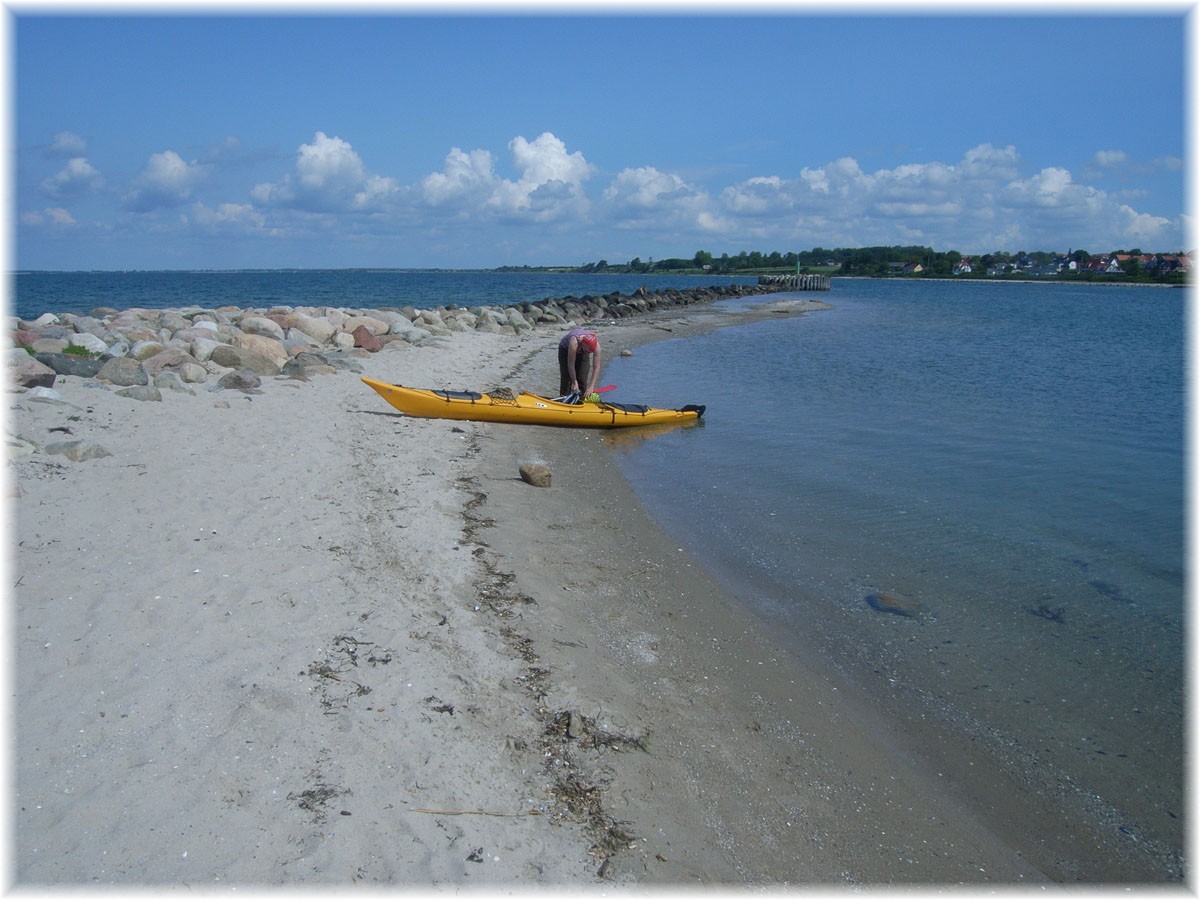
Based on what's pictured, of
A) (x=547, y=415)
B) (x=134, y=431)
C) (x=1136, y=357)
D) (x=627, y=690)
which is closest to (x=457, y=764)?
(x=627, y=690)

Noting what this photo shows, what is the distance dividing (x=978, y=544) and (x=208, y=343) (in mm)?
13505

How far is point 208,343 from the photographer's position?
14977 mm

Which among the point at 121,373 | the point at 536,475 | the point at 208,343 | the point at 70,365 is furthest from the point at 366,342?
the point at 536,475

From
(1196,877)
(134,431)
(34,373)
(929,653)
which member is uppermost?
(34,373)

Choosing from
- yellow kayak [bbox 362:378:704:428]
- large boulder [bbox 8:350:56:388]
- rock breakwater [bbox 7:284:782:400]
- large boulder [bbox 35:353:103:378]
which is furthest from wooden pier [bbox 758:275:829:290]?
large boulder [bbox 8:350:56:388]

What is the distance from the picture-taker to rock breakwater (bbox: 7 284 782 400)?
11312 mm

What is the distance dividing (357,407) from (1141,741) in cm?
1020

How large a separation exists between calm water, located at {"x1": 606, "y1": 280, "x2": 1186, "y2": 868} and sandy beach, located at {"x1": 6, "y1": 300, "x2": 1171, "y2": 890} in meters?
0.52

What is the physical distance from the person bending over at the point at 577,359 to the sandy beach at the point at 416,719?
21.1ft

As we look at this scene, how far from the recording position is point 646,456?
1131 cm

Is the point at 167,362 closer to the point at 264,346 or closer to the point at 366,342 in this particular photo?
the point at 264,346

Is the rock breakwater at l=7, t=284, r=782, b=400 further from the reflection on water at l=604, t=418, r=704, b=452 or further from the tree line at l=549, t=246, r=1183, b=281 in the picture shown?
the tree line at l=549, t=246, r=1183, b=281

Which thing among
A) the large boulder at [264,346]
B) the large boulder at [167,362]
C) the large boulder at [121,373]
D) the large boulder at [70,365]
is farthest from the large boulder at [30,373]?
the large boulder at [264,346]

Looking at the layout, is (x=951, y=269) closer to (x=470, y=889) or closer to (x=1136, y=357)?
(x=1136, y=357)
